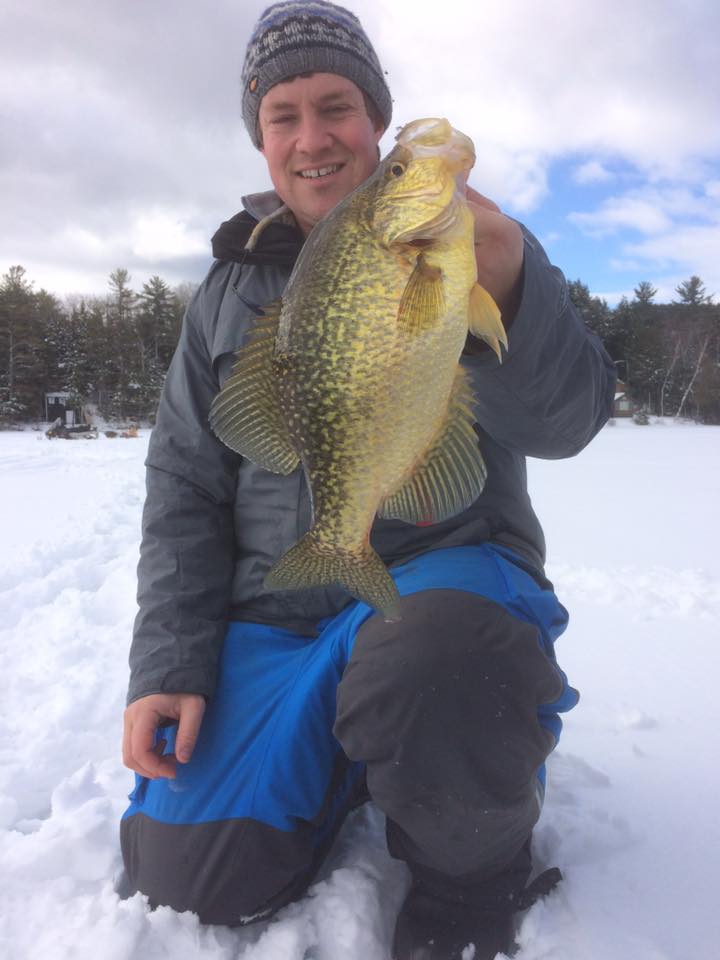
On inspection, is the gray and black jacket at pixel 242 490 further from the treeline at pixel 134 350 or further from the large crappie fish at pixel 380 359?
the treeline at pixel 134 350

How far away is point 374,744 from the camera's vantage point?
161 centimetres

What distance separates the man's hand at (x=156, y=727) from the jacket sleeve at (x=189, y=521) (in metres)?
0.09

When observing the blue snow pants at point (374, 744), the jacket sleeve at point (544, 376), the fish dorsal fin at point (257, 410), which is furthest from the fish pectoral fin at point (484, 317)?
the blue snow pants at point (374, 744)

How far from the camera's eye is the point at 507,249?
5.34ft

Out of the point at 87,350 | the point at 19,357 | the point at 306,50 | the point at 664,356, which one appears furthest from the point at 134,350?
the point at 306,50

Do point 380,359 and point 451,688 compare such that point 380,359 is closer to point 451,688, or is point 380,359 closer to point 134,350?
point 451,688

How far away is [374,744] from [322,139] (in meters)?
1.96

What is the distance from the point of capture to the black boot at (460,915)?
1628 millimetres

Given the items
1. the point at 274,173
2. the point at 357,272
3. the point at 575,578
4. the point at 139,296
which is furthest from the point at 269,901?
the point at 139,296

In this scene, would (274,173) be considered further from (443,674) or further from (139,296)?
(139,296)

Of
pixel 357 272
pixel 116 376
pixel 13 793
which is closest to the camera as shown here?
pixel 357 272

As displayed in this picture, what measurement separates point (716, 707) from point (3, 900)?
2567 millimetres

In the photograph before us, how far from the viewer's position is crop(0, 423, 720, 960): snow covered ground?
165 centimetres

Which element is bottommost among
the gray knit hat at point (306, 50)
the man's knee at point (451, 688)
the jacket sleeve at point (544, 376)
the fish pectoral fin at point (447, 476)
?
the man's knee at point (451, 688)
